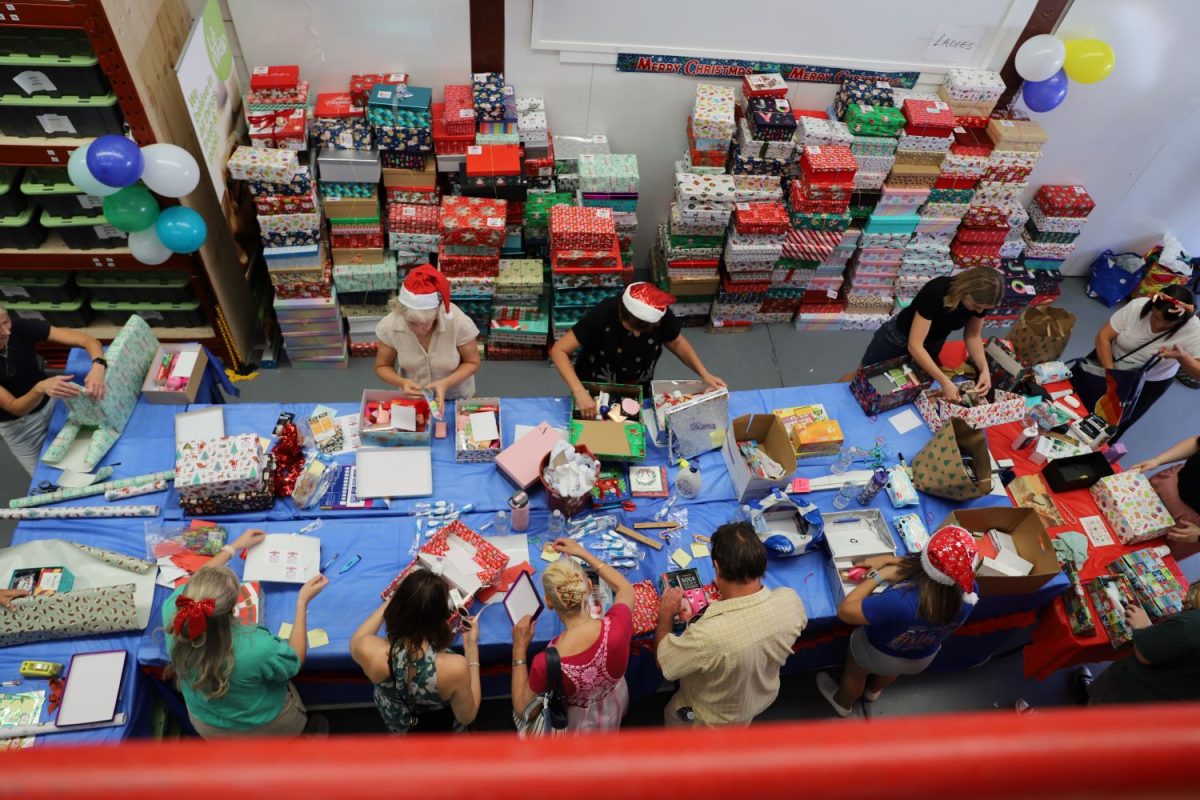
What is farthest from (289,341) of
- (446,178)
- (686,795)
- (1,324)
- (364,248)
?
(686,795)

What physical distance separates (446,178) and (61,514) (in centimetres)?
369

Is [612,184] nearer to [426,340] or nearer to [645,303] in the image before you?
[645,303]

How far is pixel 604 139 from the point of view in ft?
20.7

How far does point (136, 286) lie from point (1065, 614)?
6759 mm

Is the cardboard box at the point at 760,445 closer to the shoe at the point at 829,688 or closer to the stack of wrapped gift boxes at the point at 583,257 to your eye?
the shoe at the point at 829,688

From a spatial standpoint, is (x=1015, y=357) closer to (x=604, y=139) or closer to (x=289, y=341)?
(x=604, y=139)

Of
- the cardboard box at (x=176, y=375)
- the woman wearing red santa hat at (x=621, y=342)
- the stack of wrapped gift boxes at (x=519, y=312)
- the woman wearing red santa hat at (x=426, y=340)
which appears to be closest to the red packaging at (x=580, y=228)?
the stack of wrapped gift boxes at (x=519, y=312)

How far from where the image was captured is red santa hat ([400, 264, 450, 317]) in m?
3.88

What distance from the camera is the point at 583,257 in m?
5.88

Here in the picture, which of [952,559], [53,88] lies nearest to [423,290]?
[53,88]

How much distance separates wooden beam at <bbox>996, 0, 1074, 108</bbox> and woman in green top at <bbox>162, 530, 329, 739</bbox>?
6.83 meters

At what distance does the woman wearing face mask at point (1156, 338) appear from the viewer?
15.8 feet

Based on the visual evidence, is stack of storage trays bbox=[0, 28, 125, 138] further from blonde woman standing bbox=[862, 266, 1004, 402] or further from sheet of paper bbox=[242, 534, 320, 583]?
blonde woman standing bbox=[862, 266, 1004, 402]

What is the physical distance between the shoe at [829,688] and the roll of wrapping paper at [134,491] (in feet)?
13.1
